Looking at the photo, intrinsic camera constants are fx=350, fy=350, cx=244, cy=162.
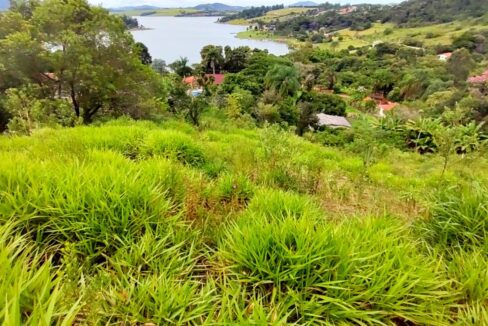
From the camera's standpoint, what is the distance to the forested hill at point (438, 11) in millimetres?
72375

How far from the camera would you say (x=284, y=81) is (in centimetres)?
2956

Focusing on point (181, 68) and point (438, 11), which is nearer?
point (181, 68)

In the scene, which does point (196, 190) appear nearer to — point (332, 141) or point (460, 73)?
point (332, 141)

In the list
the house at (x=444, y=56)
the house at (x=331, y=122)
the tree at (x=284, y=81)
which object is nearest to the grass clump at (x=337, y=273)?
the house at (x=331, y=122)

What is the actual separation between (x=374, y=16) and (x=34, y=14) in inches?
3861

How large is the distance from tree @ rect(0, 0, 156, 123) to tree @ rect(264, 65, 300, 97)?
18.4 metres

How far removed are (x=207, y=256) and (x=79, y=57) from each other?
35.9ft

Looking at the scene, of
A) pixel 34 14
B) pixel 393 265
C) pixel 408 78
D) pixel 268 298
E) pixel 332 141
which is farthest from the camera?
pixel 408 78

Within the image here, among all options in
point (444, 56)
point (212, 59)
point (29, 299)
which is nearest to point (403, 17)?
point (444, 56)

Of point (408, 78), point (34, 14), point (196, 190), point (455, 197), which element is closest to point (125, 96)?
point (34, 14)

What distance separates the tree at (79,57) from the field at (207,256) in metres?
9.52

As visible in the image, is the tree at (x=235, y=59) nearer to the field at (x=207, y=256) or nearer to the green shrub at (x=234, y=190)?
the green shrub at (x=234, y=190)

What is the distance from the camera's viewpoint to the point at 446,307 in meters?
1.61

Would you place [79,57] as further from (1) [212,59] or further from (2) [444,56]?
(2) [444,56]
